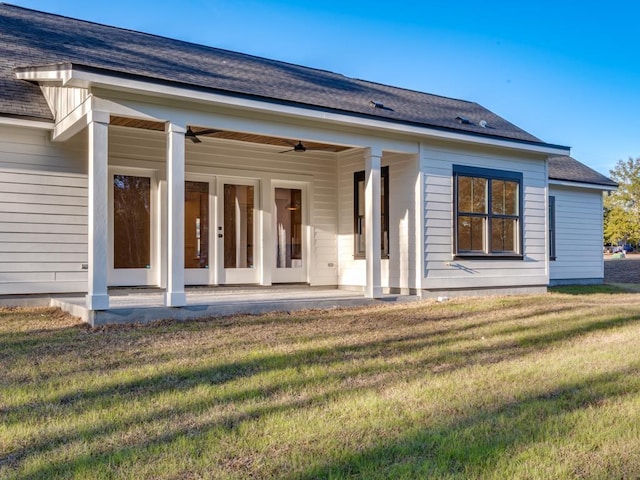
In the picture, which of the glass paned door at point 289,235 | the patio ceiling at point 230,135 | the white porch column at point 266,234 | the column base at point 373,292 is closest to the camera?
the patio ceiling at point 230,135

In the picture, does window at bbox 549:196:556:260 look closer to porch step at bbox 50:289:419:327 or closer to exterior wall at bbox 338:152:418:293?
exterior wall at bbox 338:152:418:293

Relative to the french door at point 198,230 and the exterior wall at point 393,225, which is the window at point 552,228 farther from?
the french door at point 198,230

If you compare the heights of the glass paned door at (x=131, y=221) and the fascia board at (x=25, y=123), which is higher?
the fascia board at (x=25, y=123)

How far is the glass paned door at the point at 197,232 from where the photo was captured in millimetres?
9523

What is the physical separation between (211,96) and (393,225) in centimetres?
399

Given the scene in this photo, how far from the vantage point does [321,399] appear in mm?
3877

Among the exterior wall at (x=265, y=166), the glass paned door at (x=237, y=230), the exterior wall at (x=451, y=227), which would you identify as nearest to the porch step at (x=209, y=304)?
the glass paned door at (x=237, y=230)

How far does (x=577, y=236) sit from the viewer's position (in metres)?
14.6

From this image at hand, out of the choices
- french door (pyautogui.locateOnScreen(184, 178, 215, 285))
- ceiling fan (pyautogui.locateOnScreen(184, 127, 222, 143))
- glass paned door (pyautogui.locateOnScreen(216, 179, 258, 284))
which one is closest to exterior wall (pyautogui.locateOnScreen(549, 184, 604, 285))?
glass paned door (pyautogui.locateOnScreen(216, 179, 258, 284))

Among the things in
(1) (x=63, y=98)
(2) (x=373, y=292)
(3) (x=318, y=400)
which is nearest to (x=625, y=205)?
(2) (x=373, y=292)

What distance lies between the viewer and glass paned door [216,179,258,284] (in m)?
9.80

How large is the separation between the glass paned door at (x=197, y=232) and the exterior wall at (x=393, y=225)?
7.95 feet

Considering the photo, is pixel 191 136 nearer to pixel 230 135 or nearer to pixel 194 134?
pixel 194 134

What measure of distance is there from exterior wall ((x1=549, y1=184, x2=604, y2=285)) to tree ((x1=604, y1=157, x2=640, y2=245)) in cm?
2292
